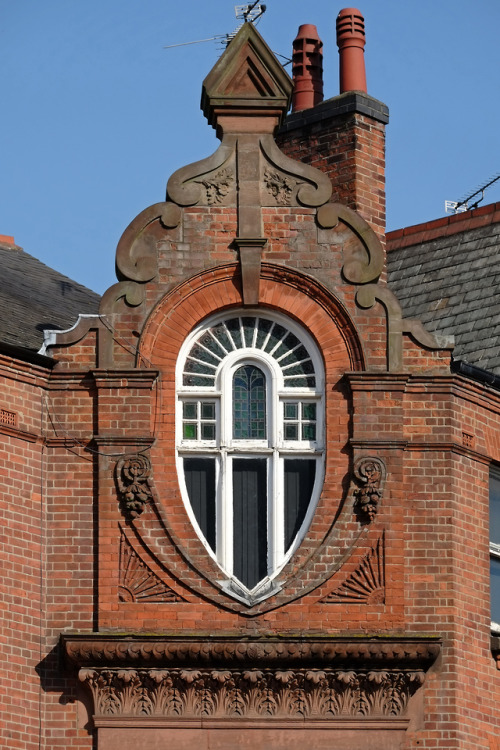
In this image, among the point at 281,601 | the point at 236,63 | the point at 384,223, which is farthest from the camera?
the point at 384,223

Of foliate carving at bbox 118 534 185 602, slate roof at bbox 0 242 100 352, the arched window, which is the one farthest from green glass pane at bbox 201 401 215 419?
slate roof at bbox 0 242 100 352

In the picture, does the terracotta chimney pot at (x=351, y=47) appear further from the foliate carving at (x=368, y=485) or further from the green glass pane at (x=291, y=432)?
the foliate carving at (x=368, y=485)

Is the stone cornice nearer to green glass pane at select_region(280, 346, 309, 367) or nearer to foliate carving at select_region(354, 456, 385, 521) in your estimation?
foliate carving at select_region(354, 456, 385, 521)

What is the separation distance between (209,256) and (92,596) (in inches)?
159

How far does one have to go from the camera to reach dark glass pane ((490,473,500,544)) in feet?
78.8

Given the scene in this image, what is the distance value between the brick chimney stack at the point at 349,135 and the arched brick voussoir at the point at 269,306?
2.27m

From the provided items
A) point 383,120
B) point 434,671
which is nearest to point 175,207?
point 383,120

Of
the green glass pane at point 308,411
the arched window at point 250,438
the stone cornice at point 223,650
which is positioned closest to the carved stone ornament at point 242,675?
the stone cornice at point 223,650

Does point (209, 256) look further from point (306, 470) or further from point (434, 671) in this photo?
point (434, 671)

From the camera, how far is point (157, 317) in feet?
75.4

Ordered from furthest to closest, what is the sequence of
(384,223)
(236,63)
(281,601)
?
(384,223), (236,63), (281,601)

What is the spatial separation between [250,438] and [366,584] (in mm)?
2116

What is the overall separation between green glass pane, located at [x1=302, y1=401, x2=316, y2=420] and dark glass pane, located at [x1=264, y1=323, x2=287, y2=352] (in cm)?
76

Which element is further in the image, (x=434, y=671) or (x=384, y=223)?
(x=384, y=223)
